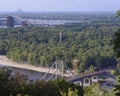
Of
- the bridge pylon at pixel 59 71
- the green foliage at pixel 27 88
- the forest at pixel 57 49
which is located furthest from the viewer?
the forest at pixel 57 49

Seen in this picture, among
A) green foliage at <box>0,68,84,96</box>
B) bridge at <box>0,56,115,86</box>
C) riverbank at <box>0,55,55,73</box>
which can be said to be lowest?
riverbank at <box>0,55,55,73</box>

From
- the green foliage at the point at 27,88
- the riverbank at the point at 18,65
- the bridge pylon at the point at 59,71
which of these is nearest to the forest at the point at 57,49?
the riverbank at the point at 18,65

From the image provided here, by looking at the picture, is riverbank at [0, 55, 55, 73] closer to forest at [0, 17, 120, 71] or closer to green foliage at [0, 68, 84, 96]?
forest at [0, 17, 120, 71]

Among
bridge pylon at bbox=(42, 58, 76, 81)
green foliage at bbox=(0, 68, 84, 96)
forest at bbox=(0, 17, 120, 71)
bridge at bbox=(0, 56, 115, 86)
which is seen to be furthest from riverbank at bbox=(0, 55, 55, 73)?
green foliage at bbox=(0, 68, 84, 96)

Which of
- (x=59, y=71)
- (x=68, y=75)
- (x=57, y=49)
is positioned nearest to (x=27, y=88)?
(x=68, y=75)

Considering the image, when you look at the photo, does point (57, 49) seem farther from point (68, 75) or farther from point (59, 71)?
point (68, 75)

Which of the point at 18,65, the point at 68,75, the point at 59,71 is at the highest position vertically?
the point at 68,75

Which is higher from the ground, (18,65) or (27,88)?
(27,88)

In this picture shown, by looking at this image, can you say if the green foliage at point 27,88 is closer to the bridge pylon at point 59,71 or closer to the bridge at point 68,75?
the bridge at point 68,75

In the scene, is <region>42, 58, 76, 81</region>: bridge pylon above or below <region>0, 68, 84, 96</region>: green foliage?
below

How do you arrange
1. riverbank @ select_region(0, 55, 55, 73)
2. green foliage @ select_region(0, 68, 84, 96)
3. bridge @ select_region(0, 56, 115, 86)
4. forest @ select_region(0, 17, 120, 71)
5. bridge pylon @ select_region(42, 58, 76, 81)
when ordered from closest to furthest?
green foliage @ select_region(0, 68, 84, 96), bridge @ select_region(0, 56, 115, 86), bridge pylon @ select_region(42, 58, 76, 81), riverbank @ select_region(0, 55, 55, 73), forest @ select_region(0, 17, 120, 71)

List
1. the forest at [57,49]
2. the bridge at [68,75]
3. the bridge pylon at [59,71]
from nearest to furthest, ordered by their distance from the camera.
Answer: the bridge at [68,75], the bridge pylon at [59,71], the forest at [57,49]

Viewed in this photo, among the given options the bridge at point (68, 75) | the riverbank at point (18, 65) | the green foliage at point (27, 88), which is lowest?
the riverbank at point (18, 65)

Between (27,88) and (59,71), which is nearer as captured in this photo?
(27,88)
